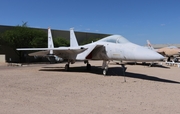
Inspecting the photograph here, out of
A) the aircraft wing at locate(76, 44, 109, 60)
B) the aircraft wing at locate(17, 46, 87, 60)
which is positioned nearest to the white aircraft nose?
the aircraft wing at locate(76, 44, 109, 60)

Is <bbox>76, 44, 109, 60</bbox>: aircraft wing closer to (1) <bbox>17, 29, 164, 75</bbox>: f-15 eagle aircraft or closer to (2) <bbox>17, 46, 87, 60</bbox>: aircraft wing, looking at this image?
(1) <bbox>17, 29, 164, 75</bbox>: f-15 eagle aircraft

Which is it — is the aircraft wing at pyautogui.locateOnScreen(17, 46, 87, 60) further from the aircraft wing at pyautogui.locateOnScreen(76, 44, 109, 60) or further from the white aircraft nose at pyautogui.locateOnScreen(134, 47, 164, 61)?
the white aircraft nose at pyautogui.locateOnScreen(134, 47, 164, 61)

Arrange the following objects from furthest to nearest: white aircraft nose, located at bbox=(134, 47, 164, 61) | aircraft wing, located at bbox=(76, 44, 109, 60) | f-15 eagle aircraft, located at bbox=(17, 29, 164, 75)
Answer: aircraft wing, located at bbox=(76, 44, 109, 60) → f-15 eagle aircraft, located at bbox=(17, 29, 164, 75) → white aircraft nose, located at bbox=(134, 47, 164, 61)

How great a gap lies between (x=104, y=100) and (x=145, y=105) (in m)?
1.26

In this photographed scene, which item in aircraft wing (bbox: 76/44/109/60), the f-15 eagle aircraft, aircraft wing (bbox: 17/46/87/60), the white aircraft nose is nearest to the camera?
the white aircraft nose

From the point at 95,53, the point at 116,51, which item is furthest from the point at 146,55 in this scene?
the point at 95,53

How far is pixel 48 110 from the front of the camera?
4957 millimetres

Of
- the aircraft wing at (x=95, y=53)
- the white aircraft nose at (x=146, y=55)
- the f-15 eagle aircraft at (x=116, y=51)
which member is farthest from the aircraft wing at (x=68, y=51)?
the white aircraft nose at (x=146, y=55)

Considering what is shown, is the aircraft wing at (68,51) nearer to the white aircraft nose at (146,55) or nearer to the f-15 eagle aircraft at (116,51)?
the f-15 eagle aircraft at (116,51)

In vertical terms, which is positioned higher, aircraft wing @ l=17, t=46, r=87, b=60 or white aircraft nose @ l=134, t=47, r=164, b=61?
aircraft wing @ l=17, t=46, r=87, b=60

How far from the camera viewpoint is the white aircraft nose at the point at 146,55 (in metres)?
9.11

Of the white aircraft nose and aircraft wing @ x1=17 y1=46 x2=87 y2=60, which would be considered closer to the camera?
the white aircraft nose

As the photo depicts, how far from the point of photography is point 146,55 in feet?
31.3

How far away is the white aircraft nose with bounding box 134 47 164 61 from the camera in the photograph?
9.11m
